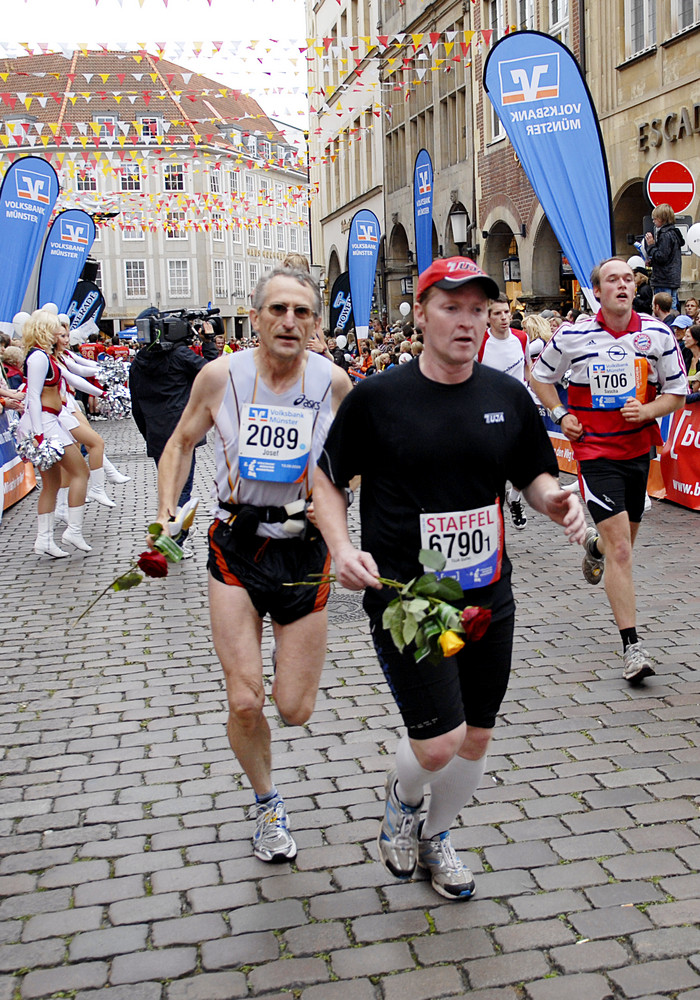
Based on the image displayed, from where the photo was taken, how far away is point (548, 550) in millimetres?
9477

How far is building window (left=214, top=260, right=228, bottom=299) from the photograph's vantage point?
83.2 meters

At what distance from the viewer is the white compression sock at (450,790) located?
11.3 ft

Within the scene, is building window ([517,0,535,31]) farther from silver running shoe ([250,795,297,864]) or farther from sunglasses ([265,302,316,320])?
silver running shoe ([250,795,297,864])

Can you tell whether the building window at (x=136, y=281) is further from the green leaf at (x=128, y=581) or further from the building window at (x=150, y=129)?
the green leaf at (x=128, y=581)

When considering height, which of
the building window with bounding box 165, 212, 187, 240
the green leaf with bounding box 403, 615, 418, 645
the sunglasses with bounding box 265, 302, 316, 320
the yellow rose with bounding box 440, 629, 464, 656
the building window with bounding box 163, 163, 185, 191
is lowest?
the yellow rose with bounding box 440, 629, 464, 656

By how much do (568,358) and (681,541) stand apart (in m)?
4.02

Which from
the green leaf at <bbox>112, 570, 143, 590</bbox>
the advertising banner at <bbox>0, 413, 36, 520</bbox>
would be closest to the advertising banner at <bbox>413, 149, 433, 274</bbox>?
the advertising banner at <bbox>0, 413, 36, 520</bbox>

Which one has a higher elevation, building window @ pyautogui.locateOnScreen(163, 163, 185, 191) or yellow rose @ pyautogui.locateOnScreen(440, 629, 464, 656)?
building window @ pyautogui.locateOnScreen(163, 163, 185, 191)

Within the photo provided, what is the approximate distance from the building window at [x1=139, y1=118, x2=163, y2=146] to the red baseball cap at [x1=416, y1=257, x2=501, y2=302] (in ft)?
217

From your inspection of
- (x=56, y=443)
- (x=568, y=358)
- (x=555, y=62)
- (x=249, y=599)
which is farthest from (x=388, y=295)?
(x=249, y=599)

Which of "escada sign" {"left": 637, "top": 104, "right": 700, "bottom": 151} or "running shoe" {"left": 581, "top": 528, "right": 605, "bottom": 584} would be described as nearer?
"running shoe" {"left": 581, "top": 528, "right": 605, "bottom": 584}

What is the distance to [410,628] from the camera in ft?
9.80

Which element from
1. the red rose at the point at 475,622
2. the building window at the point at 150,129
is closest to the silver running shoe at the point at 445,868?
the red rose at the point at 475,622

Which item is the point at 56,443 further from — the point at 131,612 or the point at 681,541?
the point at 681,541
